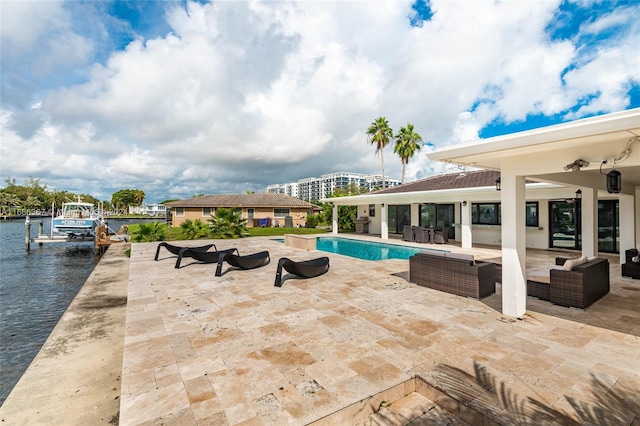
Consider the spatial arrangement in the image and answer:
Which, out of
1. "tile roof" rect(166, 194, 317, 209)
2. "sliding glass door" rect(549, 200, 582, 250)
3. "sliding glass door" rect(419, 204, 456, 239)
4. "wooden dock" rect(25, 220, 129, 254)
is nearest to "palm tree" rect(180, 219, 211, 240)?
"wooden dock" rect(25, 220, 129, 254)

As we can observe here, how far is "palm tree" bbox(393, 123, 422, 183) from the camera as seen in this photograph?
30.6 metres

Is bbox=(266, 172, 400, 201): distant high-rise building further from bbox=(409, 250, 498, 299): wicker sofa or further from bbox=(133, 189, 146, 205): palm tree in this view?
bbox=(409, 250, 498, 299): wicker sofa

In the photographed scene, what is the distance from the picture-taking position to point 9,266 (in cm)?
1705

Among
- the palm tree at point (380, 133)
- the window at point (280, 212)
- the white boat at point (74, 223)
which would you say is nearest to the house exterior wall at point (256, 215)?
the window at point (280, 212)

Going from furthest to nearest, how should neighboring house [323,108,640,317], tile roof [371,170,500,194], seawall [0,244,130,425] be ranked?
tile roof [371,170,500,194]
neighboring house [323,108,640,317]
seawall [0,244,130,425]

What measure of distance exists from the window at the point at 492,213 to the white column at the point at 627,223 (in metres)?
5.24

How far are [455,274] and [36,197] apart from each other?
102 metres

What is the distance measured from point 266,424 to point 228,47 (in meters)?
14.9

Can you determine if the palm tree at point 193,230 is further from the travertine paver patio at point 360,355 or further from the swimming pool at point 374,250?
the travertine paver patio at point 360,355

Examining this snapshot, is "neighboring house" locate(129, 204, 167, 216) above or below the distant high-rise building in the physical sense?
below

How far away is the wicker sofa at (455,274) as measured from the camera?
6.05m

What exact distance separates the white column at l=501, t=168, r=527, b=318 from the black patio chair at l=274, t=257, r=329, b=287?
4.51 m

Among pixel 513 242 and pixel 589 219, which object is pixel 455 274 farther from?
pixel 589 219

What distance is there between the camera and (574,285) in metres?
5.27
